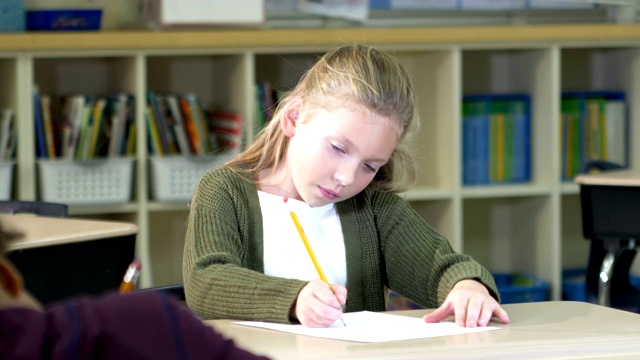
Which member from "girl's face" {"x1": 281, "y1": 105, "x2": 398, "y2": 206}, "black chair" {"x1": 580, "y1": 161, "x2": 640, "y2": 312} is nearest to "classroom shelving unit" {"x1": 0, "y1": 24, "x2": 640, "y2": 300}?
"black chair" {"x1": 580, "y1": 161, "x2": 640, "y2": 312}

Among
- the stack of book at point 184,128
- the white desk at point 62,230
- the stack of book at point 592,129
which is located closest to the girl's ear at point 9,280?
the white desk at point 62,230

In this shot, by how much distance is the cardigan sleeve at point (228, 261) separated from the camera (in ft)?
4.64

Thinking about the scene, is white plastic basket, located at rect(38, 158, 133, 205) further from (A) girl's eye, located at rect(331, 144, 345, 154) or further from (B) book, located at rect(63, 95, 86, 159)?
(A) girl's eye, located at rect(331, 144, 345, 154)

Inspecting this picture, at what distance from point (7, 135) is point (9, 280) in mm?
2753

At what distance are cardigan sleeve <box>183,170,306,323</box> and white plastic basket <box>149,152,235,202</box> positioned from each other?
160 cm

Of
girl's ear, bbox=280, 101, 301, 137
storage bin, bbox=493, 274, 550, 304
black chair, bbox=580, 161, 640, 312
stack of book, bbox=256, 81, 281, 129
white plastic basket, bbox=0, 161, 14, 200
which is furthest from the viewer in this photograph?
storage bin, bbox=493, 274, 550, 304

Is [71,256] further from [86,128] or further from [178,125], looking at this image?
[178,125]

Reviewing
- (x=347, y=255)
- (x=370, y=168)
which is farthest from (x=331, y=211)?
(x=370, y=168)

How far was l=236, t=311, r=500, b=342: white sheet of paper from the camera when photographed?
1244mm

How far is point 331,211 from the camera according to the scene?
1.80 m

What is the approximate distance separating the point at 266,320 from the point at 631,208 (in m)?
1.76

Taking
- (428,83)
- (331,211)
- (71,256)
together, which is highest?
Answer: (428,83)

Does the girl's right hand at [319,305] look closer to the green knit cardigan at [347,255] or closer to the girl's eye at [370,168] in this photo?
the green knit cardigan at [347,255]

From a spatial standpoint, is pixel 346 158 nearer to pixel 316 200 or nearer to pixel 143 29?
pixel 316 200
